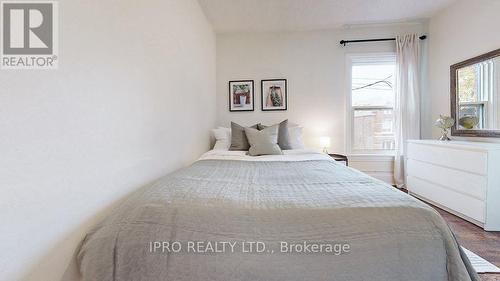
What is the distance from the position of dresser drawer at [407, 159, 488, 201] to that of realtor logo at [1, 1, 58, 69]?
3159mm

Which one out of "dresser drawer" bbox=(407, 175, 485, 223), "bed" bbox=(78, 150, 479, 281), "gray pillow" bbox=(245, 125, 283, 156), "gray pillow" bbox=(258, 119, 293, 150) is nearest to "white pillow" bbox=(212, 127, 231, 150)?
"gray pillow" bbox=(245, 125, 283, 156)

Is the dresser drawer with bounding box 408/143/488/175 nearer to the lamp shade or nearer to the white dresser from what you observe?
the white dresser

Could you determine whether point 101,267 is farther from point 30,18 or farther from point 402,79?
point 402,79

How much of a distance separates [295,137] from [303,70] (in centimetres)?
115

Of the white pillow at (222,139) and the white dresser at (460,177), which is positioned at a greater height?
the white pillow at (222,139)

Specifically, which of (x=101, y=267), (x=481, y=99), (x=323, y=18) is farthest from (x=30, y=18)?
(x=481, y=99)

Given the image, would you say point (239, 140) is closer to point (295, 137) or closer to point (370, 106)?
point (295, 137)

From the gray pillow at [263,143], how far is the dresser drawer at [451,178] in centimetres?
178

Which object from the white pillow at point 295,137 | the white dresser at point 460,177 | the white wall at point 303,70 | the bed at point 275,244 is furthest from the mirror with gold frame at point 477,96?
the bed at point 275,244

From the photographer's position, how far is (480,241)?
1921 mm

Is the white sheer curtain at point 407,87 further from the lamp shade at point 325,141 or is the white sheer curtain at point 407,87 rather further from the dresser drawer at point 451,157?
the lamp shade at point 325,141

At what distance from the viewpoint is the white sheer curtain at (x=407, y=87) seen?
11.1 ft

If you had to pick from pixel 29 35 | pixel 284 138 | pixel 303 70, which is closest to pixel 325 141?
pixel 284 138

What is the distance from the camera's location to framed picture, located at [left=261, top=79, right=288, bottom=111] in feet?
11.8
